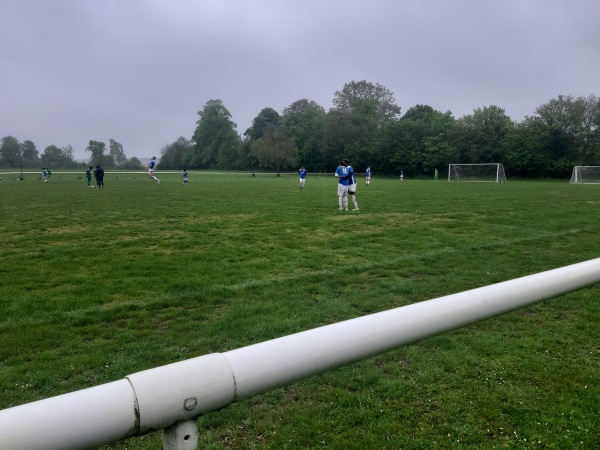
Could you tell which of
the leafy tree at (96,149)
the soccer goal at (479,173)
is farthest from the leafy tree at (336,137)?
the leafy tree at (96,149)

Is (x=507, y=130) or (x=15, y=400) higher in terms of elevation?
(x=507, y=130)

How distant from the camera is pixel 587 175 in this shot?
159 ft

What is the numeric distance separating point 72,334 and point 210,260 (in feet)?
12.2

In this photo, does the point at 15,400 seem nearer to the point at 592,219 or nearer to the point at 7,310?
the point at 7,310

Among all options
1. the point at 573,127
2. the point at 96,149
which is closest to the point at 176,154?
the point at 96,149

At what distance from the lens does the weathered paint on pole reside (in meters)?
0.97

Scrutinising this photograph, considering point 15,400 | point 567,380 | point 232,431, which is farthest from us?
point 567,380

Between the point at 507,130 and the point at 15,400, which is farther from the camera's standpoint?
the point at 507,130

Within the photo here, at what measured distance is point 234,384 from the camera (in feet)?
3.95

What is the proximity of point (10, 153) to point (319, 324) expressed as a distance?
431ft

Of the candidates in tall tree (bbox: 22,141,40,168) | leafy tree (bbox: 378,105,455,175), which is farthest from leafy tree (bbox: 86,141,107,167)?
leafy tree (bbox: 378,105,455,175)

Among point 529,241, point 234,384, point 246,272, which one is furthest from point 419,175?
point 234,384

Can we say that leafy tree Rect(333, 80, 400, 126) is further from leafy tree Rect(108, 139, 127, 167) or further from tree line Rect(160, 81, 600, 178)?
leafy tree Rect(108, 139, 127, 167)

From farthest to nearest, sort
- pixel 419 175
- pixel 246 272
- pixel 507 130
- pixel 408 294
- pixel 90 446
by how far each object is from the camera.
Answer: pixel 419 175 < pixel 507 130 < pixel 246 272 < pixel 408 294 < pixel 90 446
